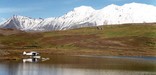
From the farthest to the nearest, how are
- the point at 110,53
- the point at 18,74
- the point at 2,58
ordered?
the point at 110,53, the point at 2,58, the point at 18,74

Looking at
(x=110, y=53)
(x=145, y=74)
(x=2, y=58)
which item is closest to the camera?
(x=145, y=74)

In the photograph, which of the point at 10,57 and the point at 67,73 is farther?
the point at 10,57

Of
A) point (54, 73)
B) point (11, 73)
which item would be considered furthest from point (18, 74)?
point (54, 73)

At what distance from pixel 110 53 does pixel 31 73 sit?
362ft

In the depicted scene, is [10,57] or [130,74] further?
[10,57]

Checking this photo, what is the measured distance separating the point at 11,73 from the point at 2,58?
132 ft

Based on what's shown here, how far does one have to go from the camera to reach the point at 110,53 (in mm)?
188250

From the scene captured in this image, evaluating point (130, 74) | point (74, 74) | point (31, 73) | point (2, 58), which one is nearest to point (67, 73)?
point (74, 74)

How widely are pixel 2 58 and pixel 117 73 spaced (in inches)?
1877

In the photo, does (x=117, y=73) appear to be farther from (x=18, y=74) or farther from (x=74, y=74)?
(x=18, y=74)

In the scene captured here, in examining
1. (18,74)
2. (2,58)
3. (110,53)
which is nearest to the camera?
(18,74)

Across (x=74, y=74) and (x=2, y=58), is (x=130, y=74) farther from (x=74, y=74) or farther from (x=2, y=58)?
(x=2, y=58)

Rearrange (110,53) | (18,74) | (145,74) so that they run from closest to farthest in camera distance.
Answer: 1. (18,74)
2. (145,74)
3. (110,53)

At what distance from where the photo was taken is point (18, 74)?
3095 inches
